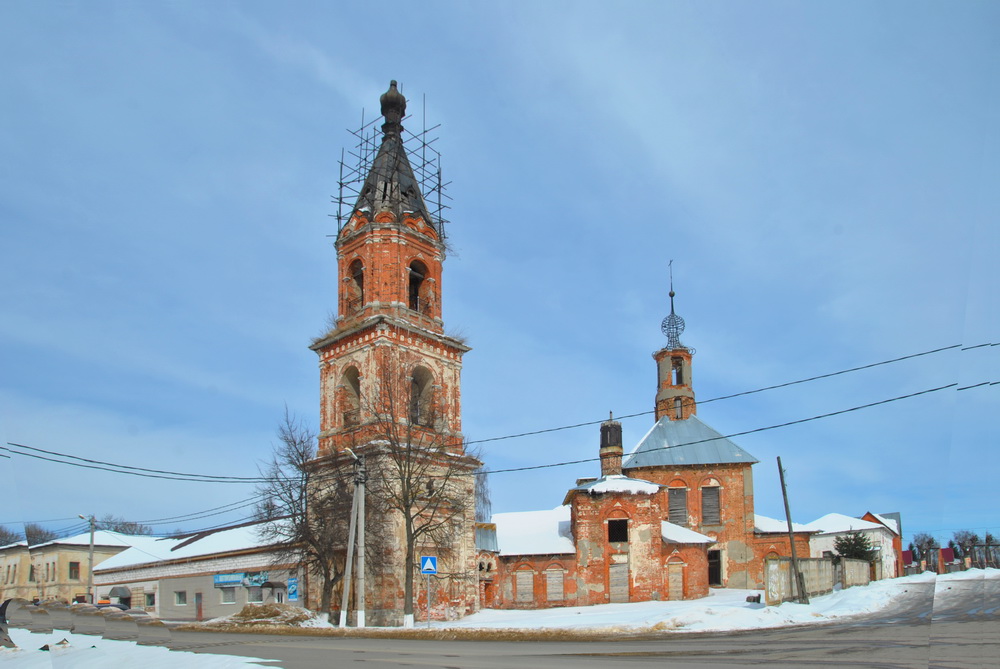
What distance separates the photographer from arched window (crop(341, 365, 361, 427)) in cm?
3419

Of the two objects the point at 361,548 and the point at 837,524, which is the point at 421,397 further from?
the point at 837,524

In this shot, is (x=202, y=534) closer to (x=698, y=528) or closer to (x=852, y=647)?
(x=698, y=528)

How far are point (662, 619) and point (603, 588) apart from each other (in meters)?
15.9

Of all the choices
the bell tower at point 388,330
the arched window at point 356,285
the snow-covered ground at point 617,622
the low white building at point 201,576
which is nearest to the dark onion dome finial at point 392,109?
the bell tower at point 388,330

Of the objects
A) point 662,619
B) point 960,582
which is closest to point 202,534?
point 662,619

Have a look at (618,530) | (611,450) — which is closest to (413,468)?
(618,530)

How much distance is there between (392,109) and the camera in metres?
41.2

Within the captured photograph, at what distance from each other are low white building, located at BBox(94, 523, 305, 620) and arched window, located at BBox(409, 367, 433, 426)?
8.10m

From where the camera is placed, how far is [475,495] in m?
35.2

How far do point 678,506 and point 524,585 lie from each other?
46.0 ft

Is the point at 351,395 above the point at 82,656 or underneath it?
above

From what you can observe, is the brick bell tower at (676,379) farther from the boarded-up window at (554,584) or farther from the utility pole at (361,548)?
the utility pole at (361,548)

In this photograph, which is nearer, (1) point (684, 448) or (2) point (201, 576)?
(2) point (201, 576)

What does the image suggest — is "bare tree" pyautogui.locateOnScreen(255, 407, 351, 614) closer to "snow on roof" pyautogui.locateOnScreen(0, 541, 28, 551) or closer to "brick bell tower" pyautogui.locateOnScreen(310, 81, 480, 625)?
"brick bell tower" pyautogui.locateOnScreen(310, 81, 480, 625)
